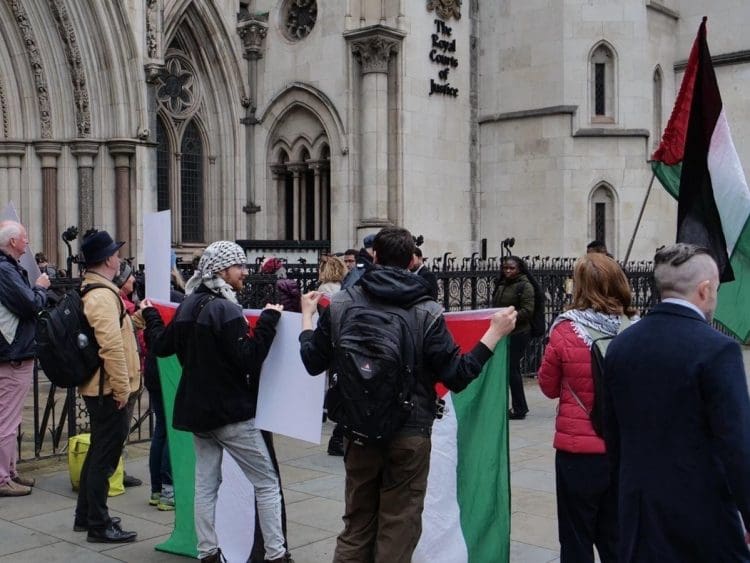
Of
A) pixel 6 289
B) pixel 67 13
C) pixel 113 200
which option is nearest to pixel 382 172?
pixel 113 200

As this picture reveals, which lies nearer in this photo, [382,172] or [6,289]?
[6,289]

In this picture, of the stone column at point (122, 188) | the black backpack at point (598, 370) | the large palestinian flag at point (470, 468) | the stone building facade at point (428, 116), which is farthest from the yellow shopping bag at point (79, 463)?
the stone building facade at point (428, 116)

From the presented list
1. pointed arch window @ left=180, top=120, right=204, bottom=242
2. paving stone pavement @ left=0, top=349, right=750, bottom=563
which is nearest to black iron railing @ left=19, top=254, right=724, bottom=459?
paving stone pavement @ left=0, top=349, right=750, bottom=563

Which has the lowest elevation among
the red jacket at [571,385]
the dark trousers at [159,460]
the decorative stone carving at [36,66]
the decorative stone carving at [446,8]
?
the dark trousers at [159,460]

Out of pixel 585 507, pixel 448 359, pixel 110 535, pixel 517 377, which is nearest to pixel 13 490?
pixel 110 535

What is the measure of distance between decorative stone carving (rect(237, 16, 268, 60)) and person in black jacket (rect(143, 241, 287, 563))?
1577cm

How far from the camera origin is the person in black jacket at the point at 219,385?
16.0ft

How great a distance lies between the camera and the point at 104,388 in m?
5.85

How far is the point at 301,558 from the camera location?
5.69 metres

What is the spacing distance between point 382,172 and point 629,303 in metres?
14.1

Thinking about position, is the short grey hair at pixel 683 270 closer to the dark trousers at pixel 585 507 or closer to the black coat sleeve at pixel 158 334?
the dark trousers at pixel 585 507

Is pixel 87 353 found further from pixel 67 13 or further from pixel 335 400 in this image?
pixel 67 13

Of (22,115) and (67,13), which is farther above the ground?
(67,13)

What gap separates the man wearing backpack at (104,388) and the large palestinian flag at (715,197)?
11.4 ft
